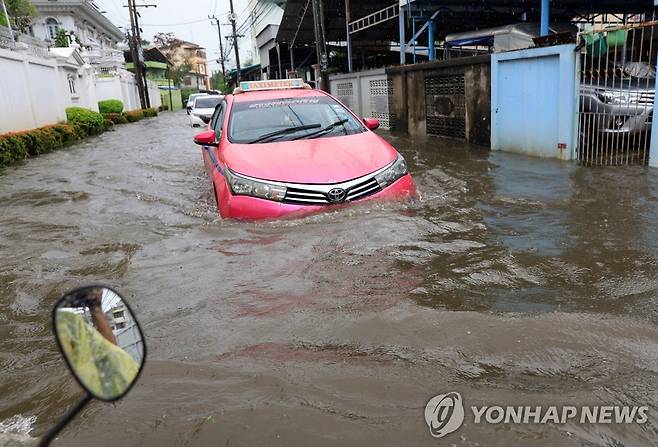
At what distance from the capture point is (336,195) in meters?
5.02

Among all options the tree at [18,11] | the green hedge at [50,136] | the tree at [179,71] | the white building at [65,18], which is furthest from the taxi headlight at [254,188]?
the tree at [179,71]

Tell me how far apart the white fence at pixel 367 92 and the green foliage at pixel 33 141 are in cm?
933

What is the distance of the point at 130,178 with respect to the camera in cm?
997

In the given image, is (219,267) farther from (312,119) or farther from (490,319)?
(312,119)

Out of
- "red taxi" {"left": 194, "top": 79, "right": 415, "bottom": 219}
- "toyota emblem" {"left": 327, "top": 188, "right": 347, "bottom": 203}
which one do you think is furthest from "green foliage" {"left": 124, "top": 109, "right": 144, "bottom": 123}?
"toyota emblem" {"left": 327, "top": 188, "right": 347, "bottom": 203}

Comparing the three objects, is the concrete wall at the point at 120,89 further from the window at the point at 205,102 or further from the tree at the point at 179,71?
the tree at the point at 179,71

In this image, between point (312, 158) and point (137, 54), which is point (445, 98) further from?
point (137, 54)

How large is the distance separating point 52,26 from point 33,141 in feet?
89.1

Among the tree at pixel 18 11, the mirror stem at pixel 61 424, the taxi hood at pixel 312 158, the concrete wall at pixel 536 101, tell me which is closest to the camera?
the mirror stem at pixel 61 424

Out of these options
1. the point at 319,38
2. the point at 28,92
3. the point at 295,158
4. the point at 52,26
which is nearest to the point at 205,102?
the point at 319,38

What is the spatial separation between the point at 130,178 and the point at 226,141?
4.74m

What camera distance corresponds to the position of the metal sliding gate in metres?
7.71

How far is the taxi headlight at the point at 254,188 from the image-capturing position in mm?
5070
